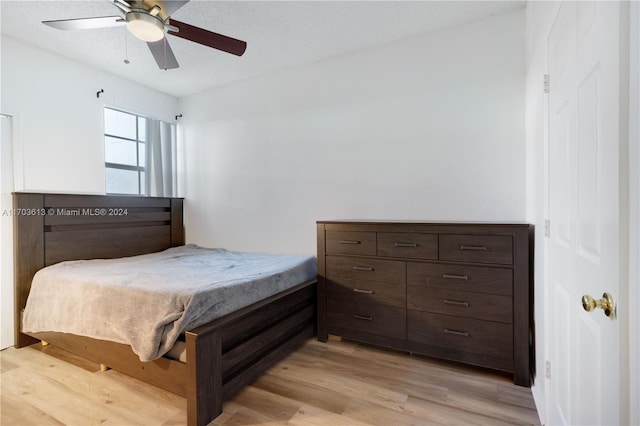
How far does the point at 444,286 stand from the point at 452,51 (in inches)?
76.1

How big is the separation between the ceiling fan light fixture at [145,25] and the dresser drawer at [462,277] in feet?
7.15

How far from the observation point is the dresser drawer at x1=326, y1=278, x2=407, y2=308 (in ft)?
7.36

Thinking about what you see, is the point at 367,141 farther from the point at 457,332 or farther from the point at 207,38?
the point at 457,332

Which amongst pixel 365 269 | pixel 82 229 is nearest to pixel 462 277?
pixel 365 269

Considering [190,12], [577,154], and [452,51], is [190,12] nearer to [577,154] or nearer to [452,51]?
[452,51]

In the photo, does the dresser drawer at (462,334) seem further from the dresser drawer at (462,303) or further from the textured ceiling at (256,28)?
the textured ceiling at (256,28)

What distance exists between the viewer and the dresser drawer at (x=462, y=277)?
1940mm

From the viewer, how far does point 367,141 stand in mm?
2842

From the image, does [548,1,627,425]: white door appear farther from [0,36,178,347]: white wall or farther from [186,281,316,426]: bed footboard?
[0,36,178,347]: white wall

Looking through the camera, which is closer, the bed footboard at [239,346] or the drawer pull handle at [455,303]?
the bed footboard at [239,346]

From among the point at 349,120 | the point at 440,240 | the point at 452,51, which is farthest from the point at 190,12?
the point at 440,240

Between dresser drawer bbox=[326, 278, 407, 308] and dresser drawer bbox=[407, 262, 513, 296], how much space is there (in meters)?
0.12

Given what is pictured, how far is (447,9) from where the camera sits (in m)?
2.28

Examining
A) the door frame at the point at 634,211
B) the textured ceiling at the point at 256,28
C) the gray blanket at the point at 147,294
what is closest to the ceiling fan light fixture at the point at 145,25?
the textured ceiling at the point at 256,28
